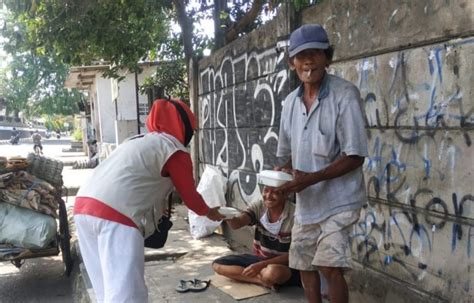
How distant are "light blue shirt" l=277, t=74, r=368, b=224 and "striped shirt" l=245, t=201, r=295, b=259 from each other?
1.15 meters

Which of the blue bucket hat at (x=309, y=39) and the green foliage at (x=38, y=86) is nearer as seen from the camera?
the blue bucket hat at (x=309, y=39)

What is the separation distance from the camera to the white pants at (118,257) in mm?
2389

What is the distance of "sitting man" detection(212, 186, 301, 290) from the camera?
11.5 feet

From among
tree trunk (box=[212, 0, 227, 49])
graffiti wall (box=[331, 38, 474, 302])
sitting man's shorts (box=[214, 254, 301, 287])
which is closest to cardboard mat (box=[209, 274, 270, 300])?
sitting man's shorts (box=[214, 254, 301, 287])

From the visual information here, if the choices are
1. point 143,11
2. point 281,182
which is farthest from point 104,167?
point 143,11

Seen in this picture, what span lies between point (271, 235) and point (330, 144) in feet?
5.09

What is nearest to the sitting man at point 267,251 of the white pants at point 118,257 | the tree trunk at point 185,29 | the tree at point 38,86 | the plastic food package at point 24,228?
the white pants at point 118,257

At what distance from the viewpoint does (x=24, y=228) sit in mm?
4395

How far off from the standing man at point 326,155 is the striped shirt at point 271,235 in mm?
1135

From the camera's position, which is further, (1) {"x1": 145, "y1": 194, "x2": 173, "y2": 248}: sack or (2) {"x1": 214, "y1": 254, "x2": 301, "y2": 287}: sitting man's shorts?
(2) {"x1": 214, "y1": 254, "x2": 301, "y2": 287}: sitting man's shorts

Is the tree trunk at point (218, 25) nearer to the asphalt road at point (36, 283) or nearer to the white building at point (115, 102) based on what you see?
the asphalt road at point (36, 283)

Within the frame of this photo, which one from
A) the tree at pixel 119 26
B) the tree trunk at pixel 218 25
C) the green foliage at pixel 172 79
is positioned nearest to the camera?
the tree trunk at pixel 218 25

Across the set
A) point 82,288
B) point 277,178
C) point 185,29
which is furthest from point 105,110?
point 277,178

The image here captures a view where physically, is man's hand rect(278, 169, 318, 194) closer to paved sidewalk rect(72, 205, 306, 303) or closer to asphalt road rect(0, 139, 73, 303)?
paved sidewalk rect(72, 205, 306, 303)
